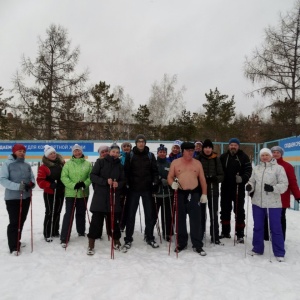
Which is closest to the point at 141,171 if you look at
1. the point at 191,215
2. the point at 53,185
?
the point at 191,215

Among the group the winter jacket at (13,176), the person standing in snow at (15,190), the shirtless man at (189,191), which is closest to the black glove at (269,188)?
the shirtless man at (189,191)

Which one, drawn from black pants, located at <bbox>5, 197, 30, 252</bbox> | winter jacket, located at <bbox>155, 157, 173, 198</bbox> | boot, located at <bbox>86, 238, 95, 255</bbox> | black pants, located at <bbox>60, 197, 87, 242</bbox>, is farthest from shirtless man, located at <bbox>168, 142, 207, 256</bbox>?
black pants, located at <bbox>5, 197, 30, 252</bbox>

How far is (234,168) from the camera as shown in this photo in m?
5.28

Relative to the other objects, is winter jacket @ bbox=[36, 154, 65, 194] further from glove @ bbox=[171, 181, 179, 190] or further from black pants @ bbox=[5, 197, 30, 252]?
glove @ bbox=[171, 181, 179, 190]

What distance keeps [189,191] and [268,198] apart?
4.17ft

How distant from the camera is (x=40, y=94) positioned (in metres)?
16.5

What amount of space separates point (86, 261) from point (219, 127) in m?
26.5

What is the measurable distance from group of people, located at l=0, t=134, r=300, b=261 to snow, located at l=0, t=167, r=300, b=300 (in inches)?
9.1

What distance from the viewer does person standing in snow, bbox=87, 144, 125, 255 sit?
4699 millimetres

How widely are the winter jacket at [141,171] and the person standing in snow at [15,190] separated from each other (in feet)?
5.54

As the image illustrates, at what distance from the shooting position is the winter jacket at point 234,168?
207 inches

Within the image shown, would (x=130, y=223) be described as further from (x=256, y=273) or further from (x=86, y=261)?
(x=256, y=273)

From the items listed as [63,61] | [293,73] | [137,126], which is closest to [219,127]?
[137,126]

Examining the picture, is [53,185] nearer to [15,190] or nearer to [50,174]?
[50,174]
